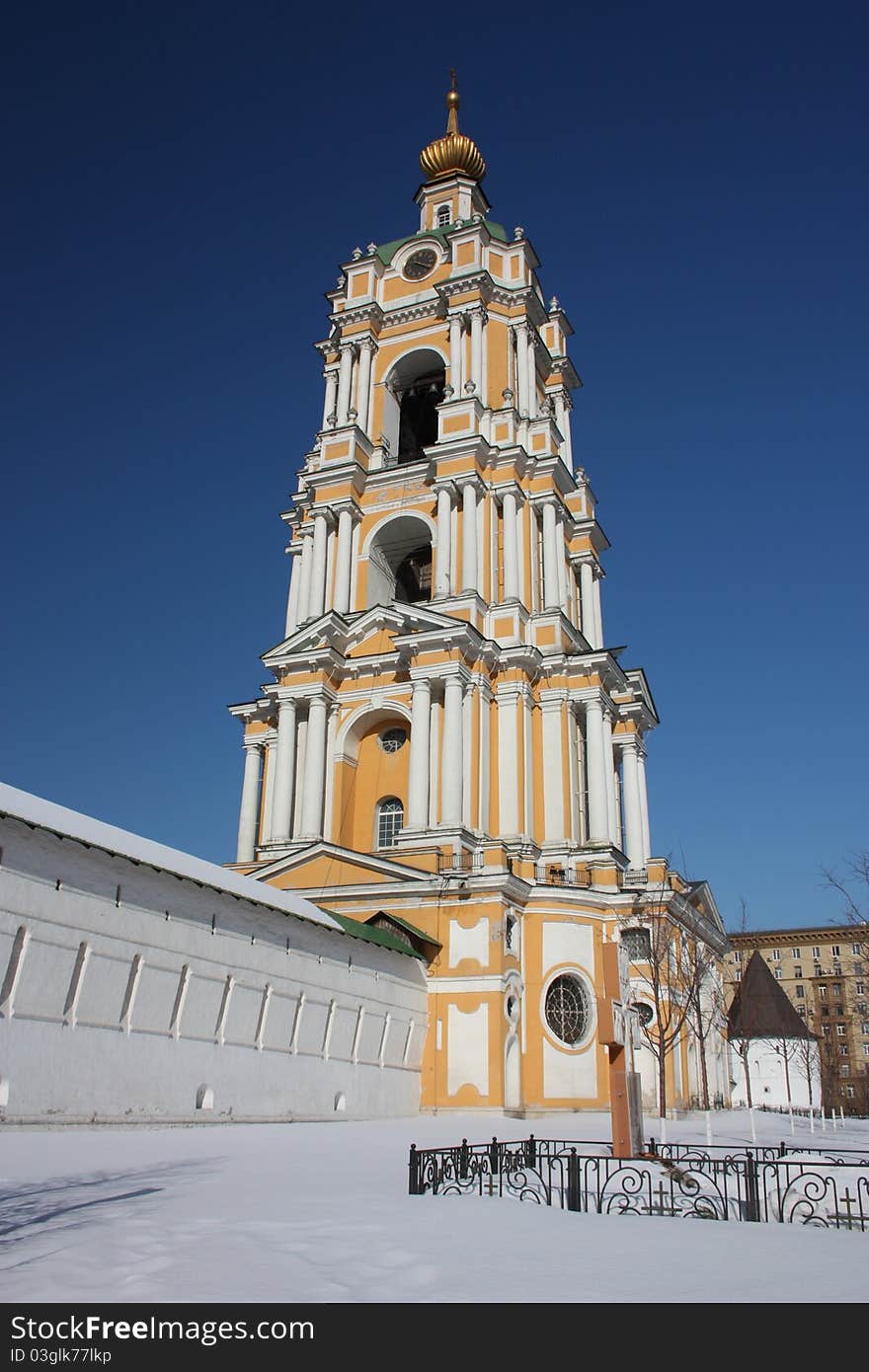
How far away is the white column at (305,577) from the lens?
142 ft

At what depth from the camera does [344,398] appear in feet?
155

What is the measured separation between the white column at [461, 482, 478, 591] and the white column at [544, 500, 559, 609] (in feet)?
12.5

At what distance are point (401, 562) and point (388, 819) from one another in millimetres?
13262

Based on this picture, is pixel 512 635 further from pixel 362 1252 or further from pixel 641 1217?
pixel 362 1252

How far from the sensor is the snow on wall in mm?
17906

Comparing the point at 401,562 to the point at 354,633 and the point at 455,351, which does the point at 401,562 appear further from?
the point at 455,351

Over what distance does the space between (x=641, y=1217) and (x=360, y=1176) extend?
4192 millimetres

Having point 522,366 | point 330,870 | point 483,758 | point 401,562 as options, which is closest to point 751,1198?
point 330,870

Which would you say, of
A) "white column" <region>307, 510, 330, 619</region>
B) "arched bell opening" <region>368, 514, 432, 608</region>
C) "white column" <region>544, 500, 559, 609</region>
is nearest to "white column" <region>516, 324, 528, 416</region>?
"white column" <region>544, 500, 559, 609</region>

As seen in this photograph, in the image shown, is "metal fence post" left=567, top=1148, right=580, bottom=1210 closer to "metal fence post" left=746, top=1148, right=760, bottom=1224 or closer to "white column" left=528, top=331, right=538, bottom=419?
"metal fence post" left=746, top=1148, right=760, bottom=1224

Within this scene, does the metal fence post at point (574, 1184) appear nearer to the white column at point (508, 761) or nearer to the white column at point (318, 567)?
the white column at point (508, 761)

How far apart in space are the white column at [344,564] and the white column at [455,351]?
290 inches

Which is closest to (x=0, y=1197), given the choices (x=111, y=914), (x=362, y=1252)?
(x=362, y=1252)
